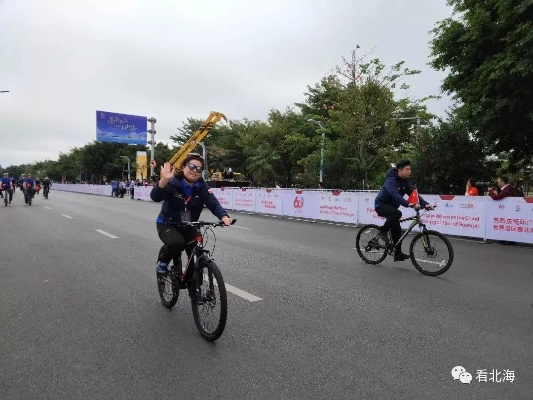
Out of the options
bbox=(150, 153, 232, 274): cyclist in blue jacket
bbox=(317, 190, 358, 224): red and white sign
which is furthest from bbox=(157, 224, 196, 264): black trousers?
bbox=(317, 190, 358, 224): red and white sign

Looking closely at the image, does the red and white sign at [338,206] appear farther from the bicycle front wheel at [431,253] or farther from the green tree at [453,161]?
the bicycle front wheel at [431,253]

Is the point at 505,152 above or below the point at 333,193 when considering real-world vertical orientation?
above

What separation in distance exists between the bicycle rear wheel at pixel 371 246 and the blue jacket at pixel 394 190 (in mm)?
513

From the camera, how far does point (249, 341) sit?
12.8 feet

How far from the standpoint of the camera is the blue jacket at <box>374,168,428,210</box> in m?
7.04

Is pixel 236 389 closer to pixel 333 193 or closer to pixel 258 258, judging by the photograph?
pixel 258 258

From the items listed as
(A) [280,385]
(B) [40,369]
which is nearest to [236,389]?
(A) [280,385]

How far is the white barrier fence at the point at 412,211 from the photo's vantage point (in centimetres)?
1070

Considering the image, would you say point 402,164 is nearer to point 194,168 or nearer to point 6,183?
point 194,168

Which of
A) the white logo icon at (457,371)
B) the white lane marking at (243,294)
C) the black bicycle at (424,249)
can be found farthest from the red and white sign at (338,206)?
the white logo icon at (457,371)

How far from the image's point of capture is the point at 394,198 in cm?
707

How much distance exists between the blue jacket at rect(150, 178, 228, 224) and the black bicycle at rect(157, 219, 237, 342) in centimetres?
14

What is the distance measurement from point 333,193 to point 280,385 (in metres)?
13.2

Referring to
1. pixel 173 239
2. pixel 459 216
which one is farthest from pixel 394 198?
pixel 459 216
